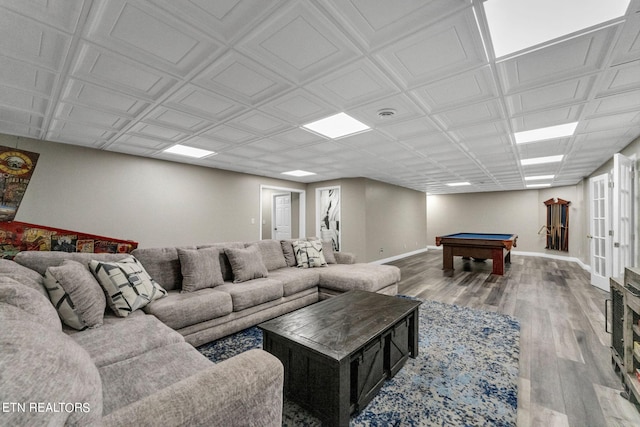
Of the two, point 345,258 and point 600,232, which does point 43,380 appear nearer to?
point 345,258

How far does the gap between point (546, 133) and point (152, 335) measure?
475cm

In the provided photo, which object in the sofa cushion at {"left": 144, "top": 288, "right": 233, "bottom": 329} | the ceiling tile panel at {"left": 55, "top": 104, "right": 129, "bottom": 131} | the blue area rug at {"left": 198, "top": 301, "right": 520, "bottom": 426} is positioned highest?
the ceiling tile panel at {"left": 55, "top": 104, "right": 129, "bottom": 131}

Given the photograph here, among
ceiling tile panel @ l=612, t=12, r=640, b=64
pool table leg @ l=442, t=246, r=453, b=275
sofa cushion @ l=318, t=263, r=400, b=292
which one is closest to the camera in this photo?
ceiling tile panel @ l=612, t=12, r=640, b=64

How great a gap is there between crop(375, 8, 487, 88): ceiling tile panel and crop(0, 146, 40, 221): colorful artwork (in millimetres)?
4775

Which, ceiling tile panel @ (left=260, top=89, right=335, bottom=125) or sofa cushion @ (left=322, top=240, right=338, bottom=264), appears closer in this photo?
ceiling tile panel @ (left=260, top=89, right=335, bottom=125)

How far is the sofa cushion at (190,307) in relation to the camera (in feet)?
7.14

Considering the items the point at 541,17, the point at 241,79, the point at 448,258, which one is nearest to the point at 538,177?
the point at 448,258

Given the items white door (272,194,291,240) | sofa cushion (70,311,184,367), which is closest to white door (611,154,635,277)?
sofa cushion (70,311,184,367)

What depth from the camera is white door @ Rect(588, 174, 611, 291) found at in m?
4.25

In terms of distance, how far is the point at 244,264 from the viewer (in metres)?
3.13

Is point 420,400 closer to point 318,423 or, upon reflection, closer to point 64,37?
point 318,423

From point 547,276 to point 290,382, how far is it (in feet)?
21.4

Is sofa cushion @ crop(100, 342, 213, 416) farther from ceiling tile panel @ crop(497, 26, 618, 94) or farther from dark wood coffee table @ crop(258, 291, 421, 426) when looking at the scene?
ceiling tile panel @ crop(497, 26, 618, 94)

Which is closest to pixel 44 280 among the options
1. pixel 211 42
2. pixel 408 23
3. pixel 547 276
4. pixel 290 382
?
pixel 290 382
